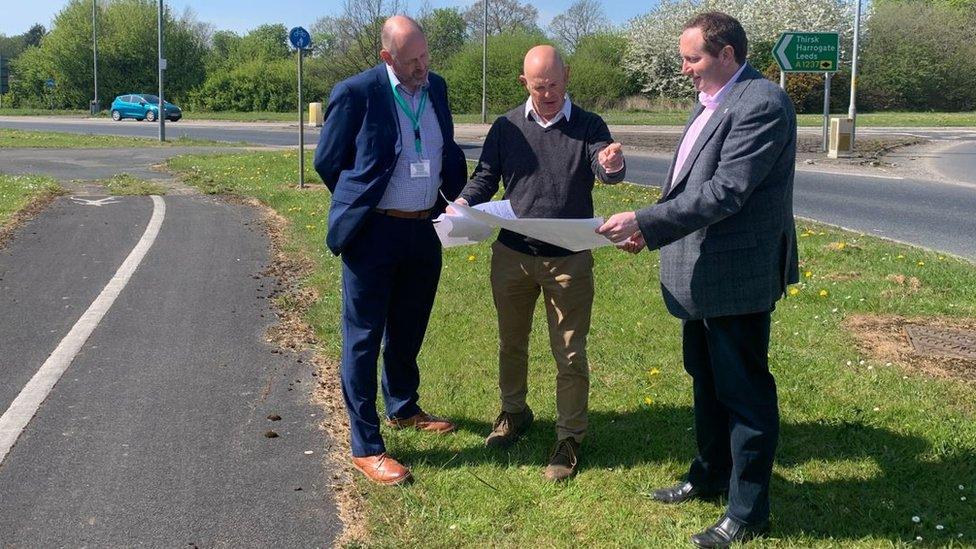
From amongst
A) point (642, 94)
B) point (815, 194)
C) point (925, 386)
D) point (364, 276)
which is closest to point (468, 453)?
point (364, 276)

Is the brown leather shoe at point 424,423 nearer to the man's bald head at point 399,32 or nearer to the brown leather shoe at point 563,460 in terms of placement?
the brown leather shoe at point 563,460

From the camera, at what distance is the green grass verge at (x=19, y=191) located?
40.7 ft

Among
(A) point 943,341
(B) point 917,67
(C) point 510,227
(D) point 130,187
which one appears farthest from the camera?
(B) point 917,67

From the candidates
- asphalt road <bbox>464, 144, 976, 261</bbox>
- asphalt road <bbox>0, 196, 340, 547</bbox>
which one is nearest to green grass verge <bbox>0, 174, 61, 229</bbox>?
asphalt road <bbox>0, 196, 340, 547</bbox>

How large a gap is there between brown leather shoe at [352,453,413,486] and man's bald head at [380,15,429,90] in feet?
5.66

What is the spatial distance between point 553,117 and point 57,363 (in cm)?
370

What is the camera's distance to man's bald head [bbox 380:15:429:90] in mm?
4195

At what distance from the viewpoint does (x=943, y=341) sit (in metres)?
6.33

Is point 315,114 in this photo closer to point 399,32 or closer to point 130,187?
point 130,187

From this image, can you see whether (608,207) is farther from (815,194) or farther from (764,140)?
(764,140)

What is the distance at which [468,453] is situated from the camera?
15.1ft

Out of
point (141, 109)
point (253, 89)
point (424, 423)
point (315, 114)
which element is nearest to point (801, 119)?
point (315, 114)

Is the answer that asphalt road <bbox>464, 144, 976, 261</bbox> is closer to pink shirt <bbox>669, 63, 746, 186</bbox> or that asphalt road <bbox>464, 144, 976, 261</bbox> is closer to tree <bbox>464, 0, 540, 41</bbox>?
pink shirt <bbox>669, 63, 746, 186</bbox>

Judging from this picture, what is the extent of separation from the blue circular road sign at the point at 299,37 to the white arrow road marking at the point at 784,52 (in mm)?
11964
